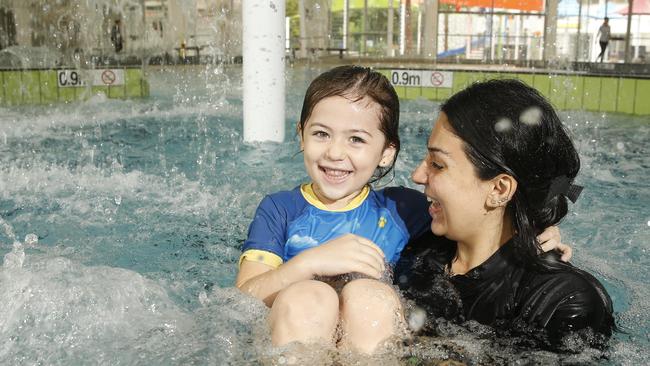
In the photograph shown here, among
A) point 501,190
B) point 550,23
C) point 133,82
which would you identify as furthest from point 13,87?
point 550,23

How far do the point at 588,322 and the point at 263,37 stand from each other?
4883 mm

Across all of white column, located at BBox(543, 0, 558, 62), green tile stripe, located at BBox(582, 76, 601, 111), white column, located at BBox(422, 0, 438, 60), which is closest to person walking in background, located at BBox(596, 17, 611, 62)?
white column, located at BBox(543, 0, 558, 62)

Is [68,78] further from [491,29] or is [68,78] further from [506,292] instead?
[491,29]

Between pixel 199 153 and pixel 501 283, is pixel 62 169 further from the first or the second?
pixel 501 283

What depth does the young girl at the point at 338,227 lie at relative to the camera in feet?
6.21

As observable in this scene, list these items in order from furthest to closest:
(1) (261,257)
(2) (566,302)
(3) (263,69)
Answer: (3) (263,69), (1) (261,257), (2) (566,302)

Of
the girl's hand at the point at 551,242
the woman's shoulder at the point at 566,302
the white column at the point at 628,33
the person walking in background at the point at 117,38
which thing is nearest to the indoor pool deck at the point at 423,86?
the person walking in background at the point at 117,38

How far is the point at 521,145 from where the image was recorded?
1920 millimetres

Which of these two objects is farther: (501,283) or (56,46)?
(56,46)

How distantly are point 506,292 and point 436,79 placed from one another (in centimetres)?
1024

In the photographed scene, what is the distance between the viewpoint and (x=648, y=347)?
225 centimetres

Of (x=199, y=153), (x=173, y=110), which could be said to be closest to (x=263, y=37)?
(x=199, y=153)

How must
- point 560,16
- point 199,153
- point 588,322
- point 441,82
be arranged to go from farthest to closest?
point 560,16, point 441,82, point 199,153, point 588,322

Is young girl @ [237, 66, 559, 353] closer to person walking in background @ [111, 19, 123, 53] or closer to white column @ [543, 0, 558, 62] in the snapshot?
person walking in background @ [111, 19, 123, 53]
